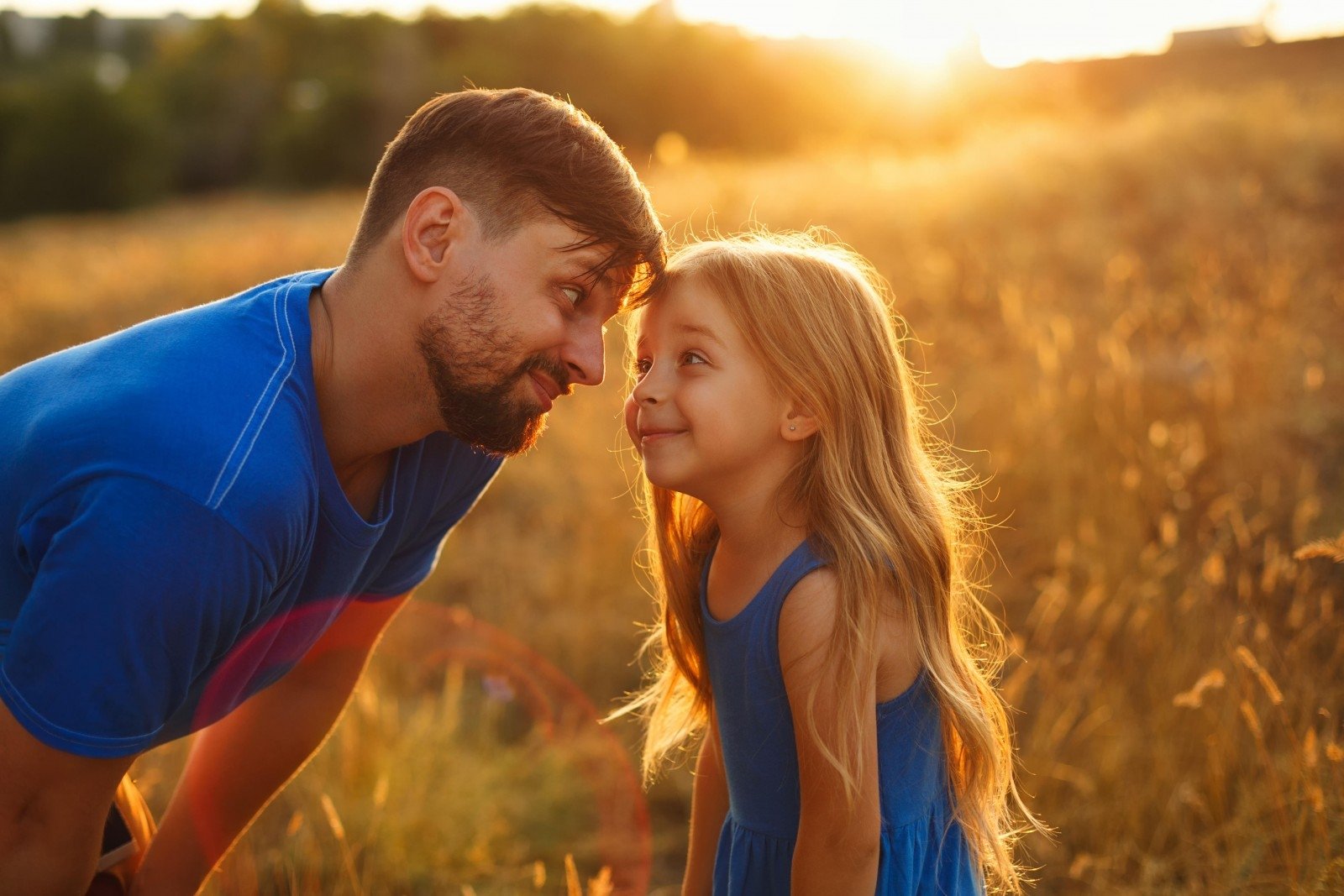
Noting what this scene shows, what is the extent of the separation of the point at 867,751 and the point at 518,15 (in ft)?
136

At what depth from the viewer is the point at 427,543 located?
262 centimetres

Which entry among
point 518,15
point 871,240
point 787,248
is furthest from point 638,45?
point 787,248

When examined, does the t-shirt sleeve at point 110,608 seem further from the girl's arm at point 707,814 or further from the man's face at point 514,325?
the girl's arm at point 707,814

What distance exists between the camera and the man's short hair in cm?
210

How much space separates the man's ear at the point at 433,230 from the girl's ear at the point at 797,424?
793 mm

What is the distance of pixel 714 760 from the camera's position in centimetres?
238

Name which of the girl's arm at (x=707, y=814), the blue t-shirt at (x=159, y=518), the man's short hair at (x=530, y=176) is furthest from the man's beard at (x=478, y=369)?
the girl's arm at (x=707, y=814)

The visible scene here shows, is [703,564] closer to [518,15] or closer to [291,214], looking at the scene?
[291,214]

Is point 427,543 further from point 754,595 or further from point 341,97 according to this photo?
point 341,97

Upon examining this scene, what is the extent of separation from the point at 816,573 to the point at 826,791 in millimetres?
408

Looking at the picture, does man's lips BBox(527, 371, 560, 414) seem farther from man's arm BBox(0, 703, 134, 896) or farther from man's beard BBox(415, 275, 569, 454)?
man's arm BBox(0, 703, 134, 896)

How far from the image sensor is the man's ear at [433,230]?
2.10 m

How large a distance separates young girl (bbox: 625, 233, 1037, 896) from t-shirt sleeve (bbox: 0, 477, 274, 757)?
2.85 ft

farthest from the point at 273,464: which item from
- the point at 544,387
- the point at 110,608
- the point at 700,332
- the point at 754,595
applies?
the point at 754,595
